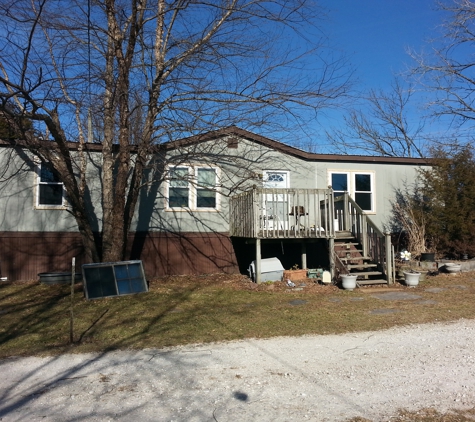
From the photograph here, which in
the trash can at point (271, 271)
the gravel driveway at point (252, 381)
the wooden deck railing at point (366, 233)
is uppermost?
the wooden deck railing at point (366, 233)

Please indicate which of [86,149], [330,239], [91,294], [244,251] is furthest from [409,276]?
[86,149]

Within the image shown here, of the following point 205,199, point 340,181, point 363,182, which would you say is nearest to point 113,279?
point 205,199

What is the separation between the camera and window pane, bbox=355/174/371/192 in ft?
48.4

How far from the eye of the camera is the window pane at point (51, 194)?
41.8 ft

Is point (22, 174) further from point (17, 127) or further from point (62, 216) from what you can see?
point (17, 127)

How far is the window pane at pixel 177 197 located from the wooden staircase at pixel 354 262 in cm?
457

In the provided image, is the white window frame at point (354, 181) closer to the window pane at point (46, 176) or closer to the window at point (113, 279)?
the window at point (113, 279)

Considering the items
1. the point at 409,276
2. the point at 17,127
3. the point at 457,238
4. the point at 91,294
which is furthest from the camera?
the point at 457,238

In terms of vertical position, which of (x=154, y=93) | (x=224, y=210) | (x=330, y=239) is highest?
(x=154, y=93)

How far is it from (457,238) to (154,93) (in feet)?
31.9

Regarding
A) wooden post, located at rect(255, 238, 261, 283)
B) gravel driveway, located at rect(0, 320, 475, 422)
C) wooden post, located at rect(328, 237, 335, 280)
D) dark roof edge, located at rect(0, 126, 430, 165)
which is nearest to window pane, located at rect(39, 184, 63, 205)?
dark roof edge, located at rect(0, 126, 430, 165)

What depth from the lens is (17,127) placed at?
33.4 ft

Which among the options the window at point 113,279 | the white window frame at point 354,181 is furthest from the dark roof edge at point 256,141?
the window at point 113,279

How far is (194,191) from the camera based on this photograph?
13.5 meters
